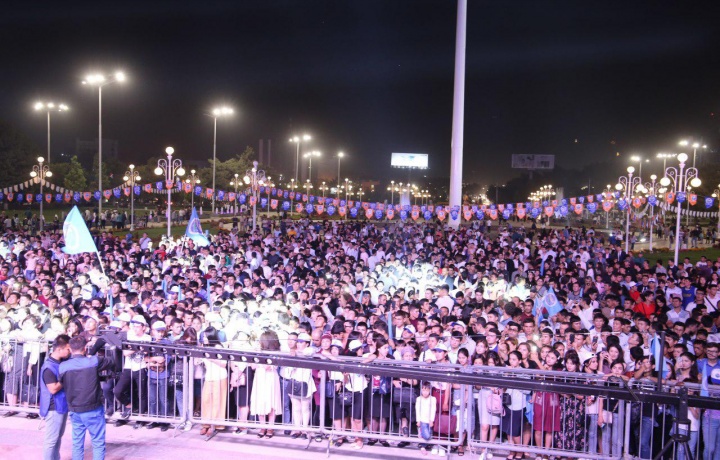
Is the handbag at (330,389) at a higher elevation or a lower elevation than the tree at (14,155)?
lower

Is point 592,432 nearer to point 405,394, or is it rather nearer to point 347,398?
point 405,394

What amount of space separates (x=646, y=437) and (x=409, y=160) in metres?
95.4

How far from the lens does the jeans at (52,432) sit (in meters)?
5.82

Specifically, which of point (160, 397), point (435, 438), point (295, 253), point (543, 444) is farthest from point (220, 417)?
point (295, 253)

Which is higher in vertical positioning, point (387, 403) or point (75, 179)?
point (75, 179)

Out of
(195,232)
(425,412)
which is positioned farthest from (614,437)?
(195,232)

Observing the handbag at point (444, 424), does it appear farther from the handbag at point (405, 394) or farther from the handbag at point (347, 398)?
the handbag at point (347, 398)

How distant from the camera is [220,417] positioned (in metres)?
7.10

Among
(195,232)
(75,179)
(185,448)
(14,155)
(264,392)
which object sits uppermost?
(14,155)

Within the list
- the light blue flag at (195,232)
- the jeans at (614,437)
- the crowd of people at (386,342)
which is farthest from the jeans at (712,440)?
the light blue flag at (195,232)

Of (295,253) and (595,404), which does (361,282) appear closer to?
(295,253)

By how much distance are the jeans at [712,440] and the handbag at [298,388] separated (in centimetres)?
419

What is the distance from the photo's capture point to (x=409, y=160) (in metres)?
101

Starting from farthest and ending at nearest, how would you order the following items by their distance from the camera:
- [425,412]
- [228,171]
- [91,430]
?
1. [228,171]
2. [425,412]
3. [91,430]
